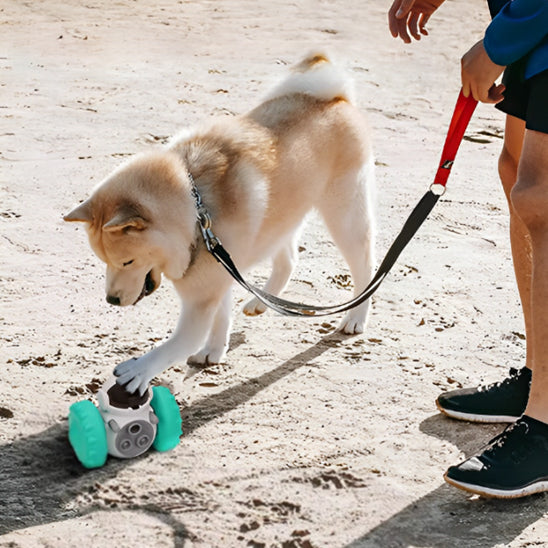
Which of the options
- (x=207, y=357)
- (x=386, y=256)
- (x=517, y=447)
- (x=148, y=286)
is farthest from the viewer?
(x=207, y=357)

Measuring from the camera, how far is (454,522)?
8.31 feet

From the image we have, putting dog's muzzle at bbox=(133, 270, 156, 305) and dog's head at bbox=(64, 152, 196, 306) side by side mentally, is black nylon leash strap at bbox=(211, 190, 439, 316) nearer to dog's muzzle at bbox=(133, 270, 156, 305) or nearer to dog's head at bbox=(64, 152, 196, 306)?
dog's head at bbox=(64, 152, 196, 306)

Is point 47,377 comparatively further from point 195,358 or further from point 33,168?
point 33,168

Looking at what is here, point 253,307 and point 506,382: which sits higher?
point 506,382

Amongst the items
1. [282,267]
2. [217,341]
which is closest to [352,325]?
[282,267]

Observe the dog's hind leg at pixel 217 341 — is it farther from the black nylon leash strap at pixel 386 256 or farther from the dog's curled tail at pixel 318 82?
the dog's curled tail at pixel 318 82

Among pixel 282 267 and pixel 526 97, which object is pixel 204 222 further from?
pixel 526 97

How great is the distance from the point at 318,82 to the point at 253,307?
0.96 meters

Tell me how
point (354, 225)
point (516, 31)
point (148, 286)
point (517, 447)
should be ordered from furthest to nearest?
point (354, 225), point (148, 286), point (517, 447), point (516, 31)

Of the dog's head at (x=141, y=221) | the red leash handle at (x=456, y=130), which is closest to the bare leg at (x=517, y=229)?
the red leash handle at (x=456, y=130)

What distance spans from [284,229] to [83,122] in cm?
276

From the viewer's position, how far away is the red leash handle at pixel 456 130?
2.64 meters

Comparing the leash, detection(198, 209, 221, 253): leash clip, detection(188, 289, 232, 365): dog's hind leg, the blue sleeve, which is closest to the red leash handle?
the leash

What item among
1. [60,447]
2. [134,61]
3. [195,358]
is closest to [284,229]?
[195,358]
